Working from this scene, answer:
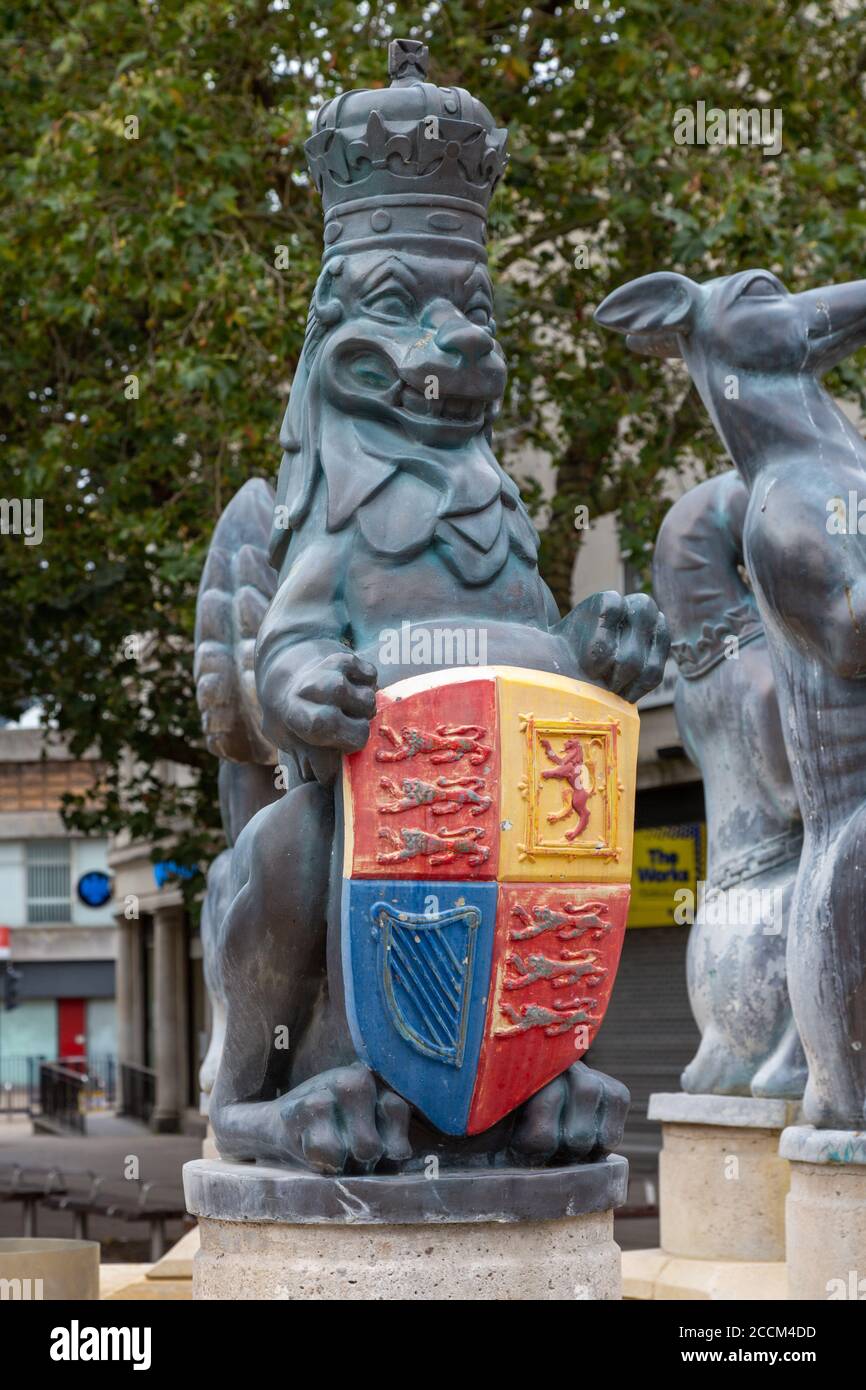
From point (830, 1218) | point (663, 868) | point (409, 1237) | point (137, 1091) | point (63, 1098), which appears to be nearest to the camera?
point (409, 1237)

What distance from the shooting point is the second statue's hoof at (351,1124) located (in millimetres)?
3705

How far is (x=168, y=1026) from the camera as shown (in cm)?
2667

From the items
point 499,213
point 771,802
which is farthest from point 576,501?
point 771,802

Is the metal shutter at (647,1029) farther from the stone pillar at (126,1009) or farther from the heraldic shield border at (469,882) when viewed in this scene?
the stone pillar at (126,1009)

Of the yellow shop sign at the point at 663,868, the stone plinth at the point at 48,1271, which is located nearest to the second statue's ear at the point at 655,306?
the stone plinth at the point at 48,1271

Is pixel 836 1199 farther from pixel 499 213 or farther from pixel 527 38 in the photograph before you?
pixel 527 38

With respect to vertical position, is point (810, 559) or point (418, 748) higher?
point (810, 559)

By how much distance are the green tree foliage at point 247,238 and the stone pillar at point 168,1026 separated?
1297 cm

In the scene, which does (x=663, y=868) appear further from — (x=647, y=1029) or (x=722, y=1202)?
(x=722, y=1202)

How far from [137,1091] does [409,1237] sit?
86.8 feet

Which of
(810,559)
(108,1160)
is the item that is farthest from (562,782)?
(108,1160)

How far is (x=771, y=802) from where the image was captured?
19.6 feet

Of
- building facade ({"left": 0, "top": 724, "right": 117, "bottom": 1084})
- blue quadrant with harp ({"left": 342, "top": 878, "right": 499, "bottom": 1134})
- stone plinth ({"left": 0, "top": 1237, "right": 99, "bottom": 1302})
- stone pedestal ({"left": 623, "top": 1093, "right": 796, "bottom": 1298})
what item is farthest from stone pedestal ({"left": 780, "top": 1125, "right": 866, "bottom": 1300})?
building facade ({"left": 0, "top": 724, "right": 117, "bottom": 1084})

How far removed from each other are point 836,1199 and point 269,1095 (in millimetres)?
1349
